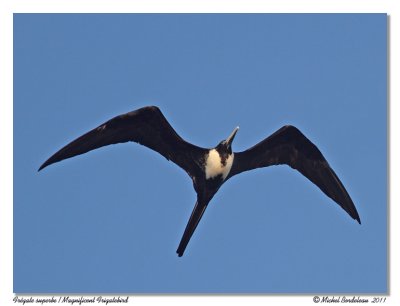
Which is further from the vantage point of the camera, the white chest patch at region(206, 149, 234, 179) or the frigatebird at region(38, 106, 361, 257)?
the white chest patch at region(206, 149, 234, 179)

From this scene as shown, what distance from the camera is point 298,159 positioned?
41.5 ft

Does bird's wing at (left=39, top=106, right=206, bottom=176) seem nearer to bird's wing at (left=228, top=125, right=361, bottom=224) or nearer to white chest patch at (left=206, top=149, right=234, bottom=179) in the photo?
white chest patch at (left=206, top=149, right=234, bottom=179)

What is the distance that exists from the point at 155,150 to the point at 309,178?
210 centimetres

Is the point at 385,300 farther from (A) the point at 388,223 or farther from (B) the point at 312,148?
(B) the point at 312,148

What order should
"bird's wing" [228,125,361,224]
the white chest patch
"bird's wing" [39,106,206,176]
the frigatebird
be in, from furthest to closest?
"bird's wing" [228,125,361,224]
the white chest patch
the frigatebird
"bird's wing" [39,106,206,176]

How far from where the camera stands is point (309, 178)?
12680 millimetres

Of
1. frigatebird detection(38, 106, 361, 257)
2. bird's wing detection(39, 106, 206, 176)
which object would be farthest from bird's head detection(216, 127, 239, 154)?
bird's wing detection(39, 106, 206, 176)

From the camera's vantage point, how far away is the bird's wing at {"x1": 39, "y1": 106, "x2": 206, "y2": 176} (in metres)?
11.4

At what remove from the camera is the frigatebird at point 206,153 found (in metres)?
11.6

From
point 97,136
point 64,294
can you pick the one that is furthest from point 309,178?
point 64,294

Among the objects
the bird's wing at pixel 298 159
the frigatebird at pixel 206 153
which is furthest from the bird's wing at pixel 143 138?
the bird's wing at pixel 298 159

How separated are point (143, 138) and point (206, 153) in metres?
0.79

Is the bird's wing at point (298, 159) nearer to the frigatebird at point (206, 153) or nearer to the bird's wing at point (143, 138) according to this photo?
the frigatebird at point (206, 153)
